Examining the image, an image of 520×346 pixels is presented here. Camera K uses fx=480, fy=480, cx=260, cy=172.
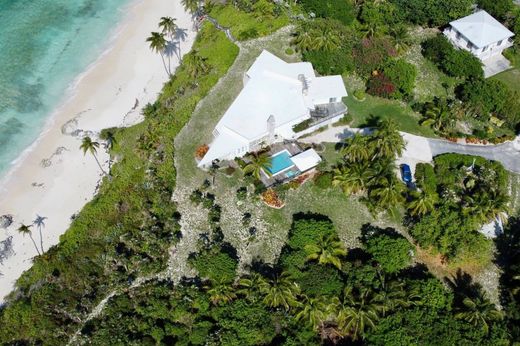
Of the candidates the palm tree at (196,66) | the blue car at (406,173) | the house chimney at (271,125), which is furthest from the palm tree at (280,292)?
the palm tree at (196,66)

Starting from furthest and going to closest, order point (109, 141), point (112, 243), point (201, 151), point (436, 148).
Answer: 1. point (109, 141)
2. point (436, 148)
3. point (201, 151)
4. point (112, 243)

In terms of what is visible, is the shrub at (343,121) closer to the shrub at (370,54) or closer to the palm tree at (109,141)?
the shrub at (370,54)

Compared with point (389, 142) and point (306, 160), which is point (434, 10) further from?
point (306, 160)

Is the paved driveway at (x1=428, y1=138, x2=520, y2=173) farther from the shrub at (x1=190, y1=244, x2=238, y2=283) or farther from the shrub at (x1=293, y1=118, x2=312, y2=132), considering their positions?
the shrub at (x1=190, y1=244, x2=238, y2=283)

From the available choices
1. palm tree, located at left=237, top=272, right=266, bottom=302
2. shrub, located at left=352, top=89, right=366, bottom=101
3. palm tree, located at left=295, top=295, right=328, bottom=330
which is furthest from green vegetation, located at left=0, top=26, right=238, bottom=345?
shrub, located at left=352, top=89, right=366, bottom=101

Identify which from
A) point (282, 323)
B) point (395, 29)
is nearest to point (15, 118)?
point (282, 323)

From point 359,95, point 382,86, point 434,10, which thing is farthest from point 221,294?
point 434,10
